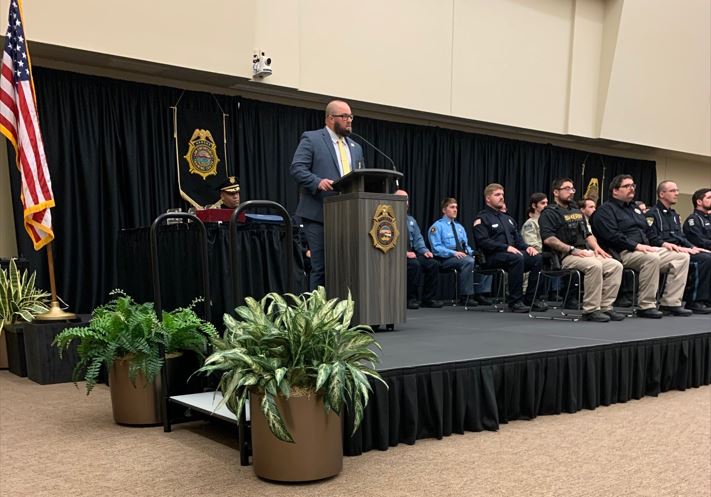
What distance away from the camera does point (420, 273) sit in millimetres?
6379

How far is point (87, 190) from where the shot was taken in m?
5.38

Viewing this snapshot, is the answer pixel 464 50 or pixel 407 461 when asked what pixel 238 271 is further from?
pixel 464 50

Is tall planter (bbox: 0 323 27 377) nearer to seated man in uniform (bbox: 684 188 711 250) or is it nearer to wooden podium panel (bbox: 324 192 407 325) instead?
wooden podium panel (bbox: 324 192 407 325)

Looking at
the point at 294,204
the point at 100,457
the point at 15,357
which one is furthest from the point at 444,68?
the point at 100,457

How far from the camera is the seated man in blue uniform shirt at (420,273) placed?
6301mm

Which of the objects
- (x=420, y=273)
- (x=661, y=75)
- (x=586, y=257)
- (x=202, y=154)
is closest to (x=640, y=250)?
(x=586, y=257)

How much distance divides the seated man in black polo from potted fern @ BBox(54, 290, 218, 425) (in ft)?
11.3

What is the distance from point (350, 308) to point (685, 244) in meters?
4.81

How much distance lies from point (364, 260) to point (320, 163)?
29.9 inches

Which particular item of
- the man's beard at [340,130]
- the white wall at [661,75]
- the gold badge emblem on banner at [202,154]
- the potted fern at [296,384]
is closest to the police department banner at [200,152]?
the gold badge emblem on banner at [202,154]

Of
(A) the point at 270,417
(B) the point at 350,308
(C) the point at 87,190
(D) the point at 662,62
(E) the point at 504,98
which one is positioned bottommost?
(A) the point at 270,417

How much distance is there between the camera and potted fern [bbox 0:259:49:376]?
3.98m

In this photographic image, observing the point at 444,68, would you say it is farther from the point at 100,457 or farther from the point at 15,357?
the point at 100,457

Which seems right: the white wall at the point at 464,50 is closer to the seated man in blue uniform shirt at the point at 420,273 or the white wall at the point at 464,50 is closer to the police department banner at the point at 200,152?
the police department banner at the point at 200,152
